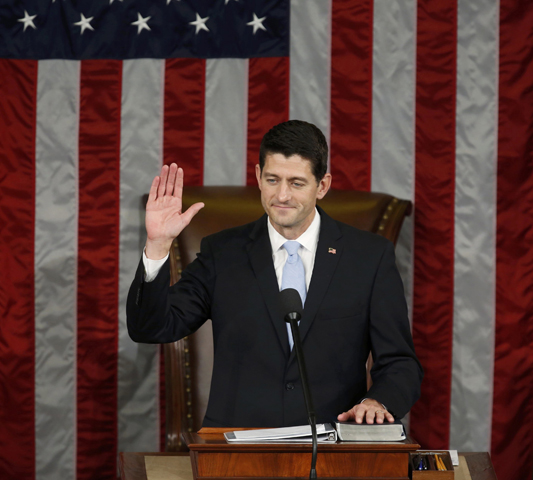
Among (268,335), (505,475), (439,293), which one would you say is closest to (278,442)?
(268,335)

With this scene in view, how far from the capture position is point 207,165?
339cm

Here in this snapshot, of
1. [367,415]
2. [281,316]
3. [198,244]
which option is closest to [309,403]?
[367,415]

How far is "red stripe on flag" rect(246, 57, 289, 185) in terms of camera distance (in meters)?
3.38

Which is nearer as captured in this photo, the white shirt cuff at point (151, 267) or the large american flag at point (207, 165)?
the white shirt cuff at point (151, 267)

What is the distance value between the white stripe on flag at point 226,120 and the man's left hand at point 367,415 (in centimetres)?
177

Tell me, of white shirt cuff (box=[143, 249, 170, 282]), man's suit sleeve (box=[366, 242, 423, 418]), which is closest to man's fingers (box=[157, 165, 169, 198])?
white shirt cuff (box=[143, 249, 170, 282])

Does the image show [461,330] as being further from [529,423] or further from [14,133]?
[14,133]

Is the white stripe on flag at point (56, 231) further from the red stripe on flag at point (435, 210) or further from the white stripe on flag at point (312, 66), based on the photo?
the red stripe on flag at point (435, 210)

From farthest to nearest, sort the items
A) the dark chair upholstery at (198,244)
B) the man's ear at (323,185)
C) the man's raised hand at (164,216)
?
1. the dark chair upholstery at (198,244)
2. the man's ear at (323,185)
3. the man's raised hand at (164,216)

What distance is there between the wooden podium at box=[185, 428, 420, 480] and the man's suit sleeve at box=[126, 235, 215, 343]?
484mm

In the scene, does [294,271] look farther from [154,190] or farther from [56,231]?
[56,231]

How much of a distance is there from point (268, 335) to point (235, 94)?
5.09 ft

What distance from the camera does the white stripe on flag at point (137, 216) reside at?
3387mm

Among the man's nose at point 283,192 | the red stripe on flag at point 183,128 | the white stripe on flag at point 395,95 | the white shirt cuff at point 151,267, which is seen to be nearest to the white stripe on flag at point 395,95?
the white stripe on flag at point 395,95
